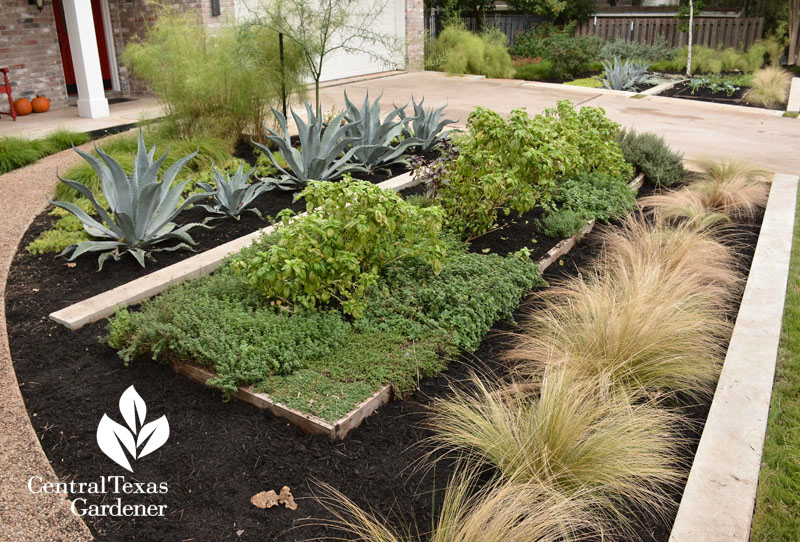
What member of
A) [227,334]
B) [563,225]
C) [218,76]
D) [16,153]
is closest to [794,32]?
[563,225]

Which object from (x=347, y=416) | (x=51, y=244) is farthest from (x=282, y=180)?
(x=347, y=416)

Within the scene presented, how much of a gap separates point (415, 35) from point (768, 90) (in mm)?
8148

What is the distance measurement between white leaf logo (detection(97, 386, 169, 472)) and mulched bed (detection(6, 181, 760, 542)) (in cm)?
3

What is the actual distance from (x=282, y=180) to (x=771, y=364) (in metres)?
4.35

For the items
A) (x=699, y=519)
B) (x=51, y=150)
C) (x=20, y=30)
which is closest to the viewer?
(x=699, y=519)

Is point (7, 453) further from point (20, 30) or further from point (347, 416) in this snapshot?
point (20, 30)

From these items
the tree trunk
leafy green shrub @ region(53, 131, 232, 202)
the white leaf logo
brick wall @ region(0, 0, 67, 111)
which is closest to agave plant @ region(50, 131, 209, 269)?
leafy green shrub @ region(53, 131, 232, 202)

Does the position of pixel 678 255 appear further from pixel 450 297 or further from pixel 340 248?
pixel 340 248

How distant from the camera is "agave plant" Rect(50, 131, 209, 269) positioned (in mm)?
4496

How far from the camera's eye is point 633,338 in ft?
11.6

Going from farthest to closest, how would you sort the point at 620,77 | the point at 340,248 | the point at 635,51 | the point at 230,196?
the point at 635,51 < the point at 620,77 < the point at 230,196 < the point at 340,248

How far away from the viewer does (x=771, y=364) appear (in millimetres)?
3607

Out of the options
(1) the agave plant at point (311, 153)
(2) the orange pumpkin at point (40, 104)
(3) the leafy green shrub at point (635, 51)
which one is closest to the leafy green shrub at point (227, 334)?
(1) the agave plant at point (311, 153)

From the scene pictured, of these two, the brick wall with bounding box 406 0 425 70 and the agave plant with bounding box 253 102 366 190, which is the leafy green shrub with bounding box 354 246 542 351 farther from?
the brick wall with bounding box 406 0 425 70
